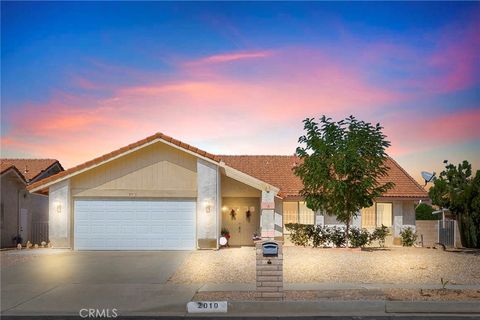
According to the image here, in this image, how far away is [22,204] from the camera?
3177cm

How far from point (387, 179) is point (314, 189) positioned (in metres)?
7.97

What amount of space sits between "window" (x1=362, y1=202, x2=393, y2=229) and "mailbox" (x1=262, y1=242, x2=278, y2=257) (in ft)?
62.4

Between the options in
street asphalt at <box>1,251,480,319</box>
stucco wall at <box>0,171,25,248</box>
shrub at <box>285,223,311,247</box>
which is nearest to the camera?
street asphalt at <box>1,251,480,319</box>

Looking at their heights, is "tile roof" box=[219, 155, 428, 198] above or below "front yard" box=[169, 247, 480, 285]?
above

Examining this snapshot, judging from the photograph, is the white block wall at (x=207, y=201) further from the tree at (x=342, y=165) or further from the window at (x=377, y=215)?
the window at (x=377, y=215)

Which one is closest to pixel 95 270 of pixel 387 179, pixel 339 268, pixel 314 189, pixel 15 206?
pixel 339 268

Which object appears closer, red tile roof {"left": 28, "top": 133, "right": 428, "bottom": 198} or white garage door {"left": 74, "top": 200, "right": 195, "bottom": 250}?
white garage door {"left": 74, "top": 200, "right": 195, "bottom": 250}

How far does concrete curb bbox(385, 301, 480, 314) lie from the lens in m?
12.3

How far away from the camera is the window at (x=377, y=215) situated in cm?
3125

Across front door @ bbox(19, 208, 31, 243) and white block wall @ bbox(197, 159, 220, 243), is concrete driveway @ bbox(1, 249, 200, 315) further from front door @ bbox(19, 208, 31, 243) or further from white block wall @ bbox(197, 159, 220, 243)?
front door @ bbox(19, 208, 31, 243)

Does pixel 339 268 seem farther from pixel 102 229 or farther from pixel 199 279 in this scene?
pixel 102 229

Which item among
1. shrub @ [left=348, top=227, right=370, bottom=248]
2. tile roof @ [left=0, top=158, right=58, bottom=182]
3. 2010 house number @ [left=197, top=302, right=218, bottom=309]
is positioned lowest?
2010 house number @ [left=197, top=302, right=218, bottom=309]

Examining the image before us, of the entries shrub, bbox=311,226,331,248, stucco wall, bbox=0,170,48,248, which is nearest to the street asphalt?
shrub, bbox=311,226,331,248

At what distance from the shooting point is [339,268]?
18734mm
